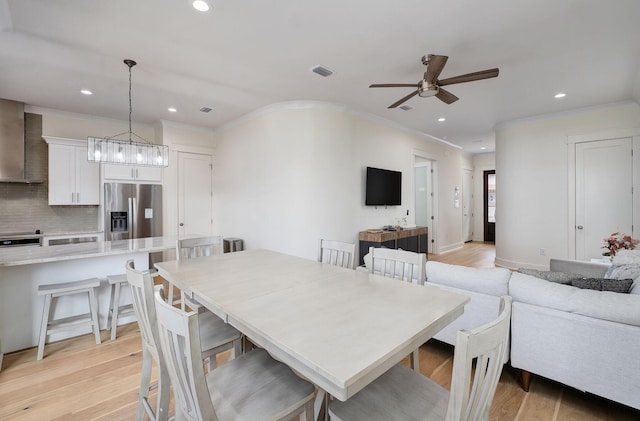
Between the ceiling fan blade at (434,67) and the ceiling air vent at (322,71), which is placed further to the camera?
the ceiling air vent at (322,71)

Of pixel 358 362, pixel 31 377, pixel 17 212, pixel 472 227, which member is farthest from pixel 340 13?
pixel 472 227

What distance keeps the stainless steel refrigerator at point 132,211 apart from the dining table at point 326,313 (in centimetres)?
320

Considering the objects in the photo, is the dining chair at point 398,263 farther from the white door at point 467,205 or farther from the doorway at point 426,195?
the white door at point 467,205

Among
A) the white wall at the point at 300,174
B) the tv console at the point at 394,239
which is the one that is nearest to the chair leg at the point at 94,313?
the white wall at the point at 300,174

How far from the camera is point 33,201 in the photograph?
4.31 metres

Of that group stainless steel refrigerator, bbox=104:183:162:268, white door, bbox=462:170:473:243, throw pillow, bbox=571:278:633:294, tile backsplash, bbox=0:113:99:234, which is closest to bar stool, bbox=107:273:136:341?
stainless steel refrigerator, bbox=104:183:162:268

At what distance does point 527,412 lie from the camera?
1.81 m

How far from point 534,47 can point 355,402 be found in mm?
3560

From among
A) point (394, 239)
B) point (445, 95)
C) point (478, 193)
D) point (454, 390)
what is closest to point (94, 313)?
point (454, 390)

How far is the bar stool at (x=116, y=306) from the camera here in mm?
2814

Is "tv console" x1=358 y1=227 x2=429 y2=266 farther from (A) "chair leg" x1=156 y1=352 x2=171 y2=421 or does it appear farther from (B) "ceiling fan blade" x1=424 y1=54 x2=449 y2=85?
(A) "chair leg" x1=156 y1=352 x2=171 y2=421

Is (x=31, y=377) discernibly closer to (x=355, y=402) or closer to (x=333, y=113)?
(x=355, y=402)

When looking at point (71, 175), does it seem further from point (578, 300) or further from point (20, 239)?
point (578, 300)

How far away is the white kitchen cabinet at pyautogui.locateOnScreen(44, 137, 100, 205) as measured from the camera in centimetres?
421
